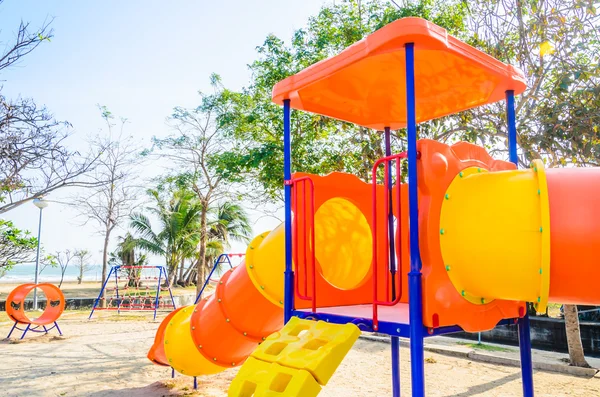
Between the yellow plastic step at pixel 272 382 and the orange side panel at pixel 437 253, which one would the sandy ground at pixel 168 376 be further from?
the orange side panel at pixel 437 253

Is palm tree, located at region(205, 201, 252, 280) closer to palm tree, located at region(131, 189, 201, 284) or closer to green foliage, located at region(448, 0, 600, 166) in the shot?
palm tree, located at region(131, 189, 201, 284)

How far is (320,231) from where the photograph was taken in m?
4.73

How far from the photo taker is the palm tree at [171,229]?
2677cm

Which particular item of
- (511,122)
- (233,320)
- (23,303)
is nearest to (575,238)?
(511,122)

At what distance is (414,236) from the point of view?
9.65 ft

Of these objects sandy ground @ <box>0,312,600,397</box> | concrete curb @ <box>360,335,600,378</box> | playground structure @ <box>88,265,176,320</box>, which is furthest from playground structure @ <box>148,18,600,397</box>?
playground structure @ <box>88,265,176,320</box>

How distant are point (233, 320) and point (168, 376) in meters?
2.99

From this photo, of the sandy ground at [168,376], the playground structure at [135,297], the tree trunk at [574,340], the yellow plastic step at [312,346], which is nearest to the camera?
the yellow plastic step at [312,346]

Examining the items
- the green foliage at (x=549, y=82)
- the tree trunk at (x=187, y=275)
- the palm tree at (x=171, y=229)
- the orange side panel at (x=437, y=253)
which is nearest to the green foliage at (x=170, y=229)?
the palm tree at (x=171, y=229)

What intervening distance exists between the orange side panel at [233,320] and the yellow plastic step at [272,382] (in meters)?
1.87

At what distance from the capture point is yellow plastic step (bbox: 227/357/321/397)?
2930mm

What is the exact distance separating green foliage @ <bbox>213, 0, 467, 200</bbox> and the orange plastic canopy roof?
4616 millimetres

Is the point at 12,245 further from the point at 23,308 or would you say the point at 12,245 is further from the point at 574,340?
the point at 574,340

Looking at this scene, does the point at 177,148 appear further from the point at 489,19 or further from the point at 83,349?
the point at 489,19
